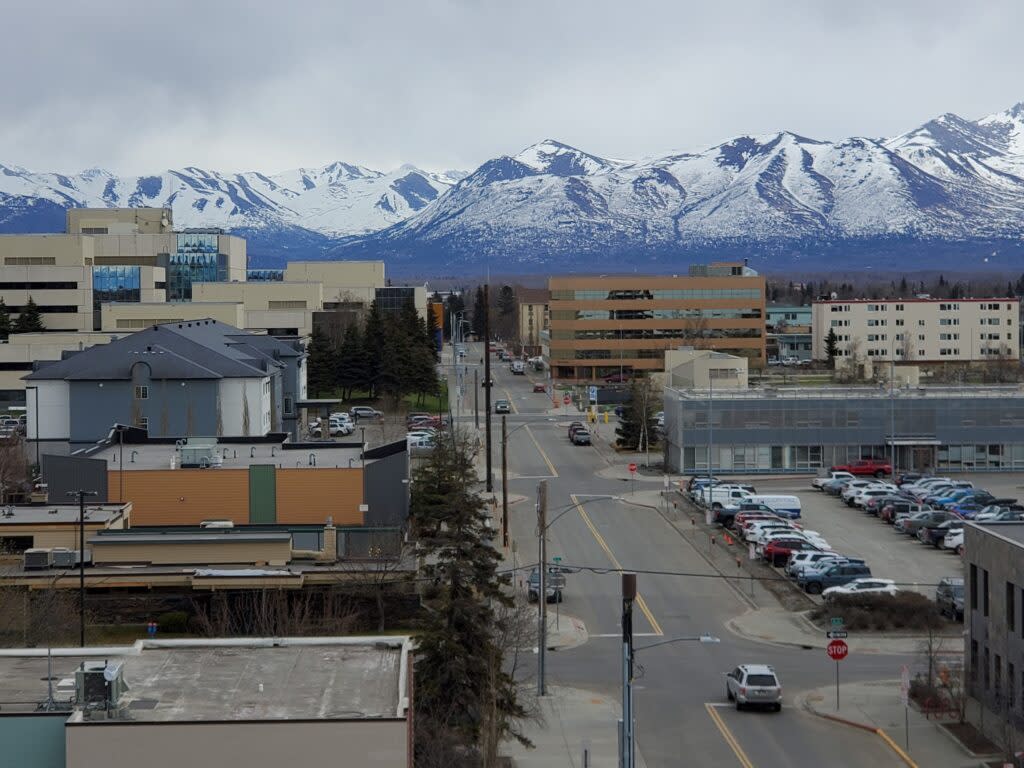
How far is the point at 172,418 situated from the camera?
60000 millimetres

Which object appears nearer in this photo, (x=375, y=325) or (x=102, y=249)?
(x=375, y=325)

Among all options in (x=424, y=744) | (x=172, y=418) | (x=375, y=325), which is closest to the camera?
(x=424, y=744)

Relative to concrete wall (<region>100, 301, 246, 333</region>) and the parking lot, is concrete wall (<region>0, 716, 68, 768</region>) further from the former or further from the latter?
concrete wall (<region>100, 301, 246, 333</region>)

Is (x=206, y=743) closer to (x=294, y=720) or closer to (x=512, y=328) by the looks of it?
(x=294, y=720)

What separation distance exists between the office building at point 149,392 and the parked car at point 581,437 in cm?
1864

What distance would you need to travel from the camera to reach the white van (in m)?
53.5

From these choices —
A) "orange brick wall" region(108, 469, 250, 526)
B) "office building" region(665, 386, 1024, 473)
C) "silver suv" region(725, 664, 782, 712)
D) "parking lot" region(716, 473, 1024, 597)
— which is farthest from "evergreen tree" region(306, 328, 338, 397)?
"silver suv" region(725, 664, 782, 712)

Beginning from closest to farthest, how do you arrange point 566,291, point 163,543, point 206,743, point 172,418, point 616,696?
point 206,743 < point 616,696 < point 163,543 < point 172,418 < point 566,291

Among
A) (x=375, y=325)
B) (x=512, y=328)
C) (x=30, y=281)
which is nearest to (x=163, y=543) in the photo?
(x=375, y=325)

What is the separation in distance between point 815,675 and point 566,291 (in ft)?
277

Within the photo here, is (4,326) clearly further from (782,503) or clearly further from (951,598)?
(951,598)

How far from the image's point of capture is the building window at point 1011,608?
86.4 feet

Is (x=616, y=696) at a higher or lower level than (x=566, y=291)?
lower

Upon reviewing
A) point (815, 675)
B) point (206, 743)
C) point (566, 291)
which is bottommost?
point (815, 675)
